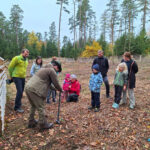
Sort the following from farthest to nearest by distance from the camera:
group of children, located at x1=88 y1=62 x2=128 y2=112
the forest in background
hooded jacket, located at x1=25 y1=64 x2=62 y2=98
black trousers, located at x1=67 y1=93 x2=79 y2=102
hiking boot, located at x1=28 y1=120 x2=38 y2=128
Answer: the forest in background < black trousers, located at x1=67 y1=93 x2=79 y2=102 < group of children, located at x1=88 y1=62 x2=128 y2=112 < hiking boot, located at x1=28 y1=120 x2=38 y2=128 < hooded jacket, located at x1=25 y1=64 x2=62 y2=98

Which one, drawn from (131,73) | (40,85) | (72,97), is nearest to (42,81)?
(40,85)

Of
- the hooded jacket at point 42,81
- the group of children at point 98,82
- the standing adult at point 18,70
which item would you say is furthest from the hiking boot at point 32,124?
the group of children at point 98,82

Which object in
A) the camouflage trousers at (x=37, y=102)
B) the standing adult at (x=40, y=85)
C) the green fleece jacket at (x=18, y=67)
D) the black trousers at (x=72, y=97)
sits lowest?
the black trousers at (x=72, y=97)

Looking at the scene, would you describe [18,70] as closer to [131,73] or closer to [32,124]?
[32,124]

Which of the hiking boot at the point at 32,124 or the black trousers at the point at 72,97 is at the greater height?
the black trousers at the point at 72,97

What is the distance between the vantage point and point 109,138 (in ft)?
11.2

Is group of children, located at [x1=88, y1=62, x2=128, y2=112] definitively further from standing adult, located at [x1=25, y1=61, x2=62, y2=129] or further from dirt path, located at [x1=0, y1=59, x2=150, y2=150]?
standing adult, located at [x1=25, y1=61, x2=62, y2=129]

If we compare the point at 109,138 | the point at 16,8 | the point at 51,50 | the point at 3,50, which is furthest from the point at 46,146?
the point at 16,8

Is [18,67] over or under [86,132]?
over

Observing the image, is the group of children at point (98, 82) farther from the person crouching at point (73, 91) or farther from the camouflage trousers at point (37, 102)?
the camouflage trousers at point (37, 102)

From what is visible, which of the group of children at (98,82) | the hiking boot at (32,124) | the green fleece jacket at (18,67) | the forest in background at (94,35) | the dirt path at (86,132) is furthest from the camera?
the forest in background at (94,35)

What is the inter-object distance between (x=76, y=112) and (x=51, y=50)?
41.1m

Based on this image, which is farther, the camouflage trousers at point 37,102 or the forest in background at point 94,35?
the forest in background at point 94,35

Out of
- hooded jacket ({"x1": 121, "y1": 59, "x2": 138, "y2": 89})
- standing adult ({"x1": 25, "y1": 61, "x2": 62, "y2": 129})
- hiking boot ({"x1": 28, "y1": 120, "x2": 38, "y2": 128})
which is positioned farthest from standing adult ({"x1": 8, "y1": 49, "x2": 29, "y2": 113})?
hooded jacket ({"x1": 121, "y1": 59, "x2": 138, "y2": 89})
